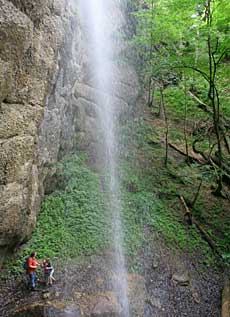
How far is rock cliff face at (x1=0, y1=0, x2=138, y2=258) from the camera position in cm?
531

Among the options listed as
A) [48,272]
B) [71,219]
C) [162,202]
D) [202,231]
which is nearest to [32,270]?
[48,272]

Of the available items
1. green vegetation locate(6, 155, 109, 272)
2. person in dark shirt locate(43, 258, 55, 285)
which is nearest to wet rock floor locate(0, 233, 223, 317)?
person in dark shirt locate(43, 258, 55, 285)

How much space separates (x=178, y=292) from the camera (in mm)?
7082

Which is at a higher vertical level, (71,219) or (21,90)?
(21,90)

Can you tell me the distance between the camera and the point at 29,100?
6203 mm

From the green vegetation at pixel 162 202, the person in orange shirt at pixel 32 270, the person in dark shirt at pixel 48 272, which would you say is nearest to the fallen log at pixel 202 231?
the green vegetation at pixel 162 202

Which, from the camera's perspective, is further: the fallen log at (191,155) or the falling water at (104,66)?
the fallen log at (191,155)

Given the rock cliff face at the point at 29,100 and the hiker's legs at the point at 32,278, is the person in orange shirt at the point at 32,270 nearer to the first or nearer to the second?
the hiker's legs at the point at 32,278

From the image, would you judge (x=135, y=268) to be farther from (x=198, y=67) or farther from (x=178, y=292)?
(x=198, y=67)

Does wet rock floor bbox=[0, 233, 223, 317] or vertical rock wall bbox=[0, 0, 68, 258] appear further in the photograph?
wet rock floor bbox=[0, 233, 223, 317]

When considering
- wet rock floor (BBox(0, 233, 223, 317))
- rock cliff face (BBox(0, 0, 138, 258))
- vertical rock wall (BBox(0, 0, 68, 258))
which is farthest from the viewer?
wet rock floor (BBox(0, 233, 223, 317))

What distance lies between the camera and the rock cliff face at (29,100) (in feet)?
17.4

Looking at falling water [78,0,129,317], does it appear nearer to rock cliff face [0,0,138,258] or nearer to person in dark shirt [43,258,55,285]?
rock cliff face [0,0,138,258]

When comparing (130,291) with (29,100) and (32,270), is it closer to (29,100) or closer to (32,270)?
(32,270)
